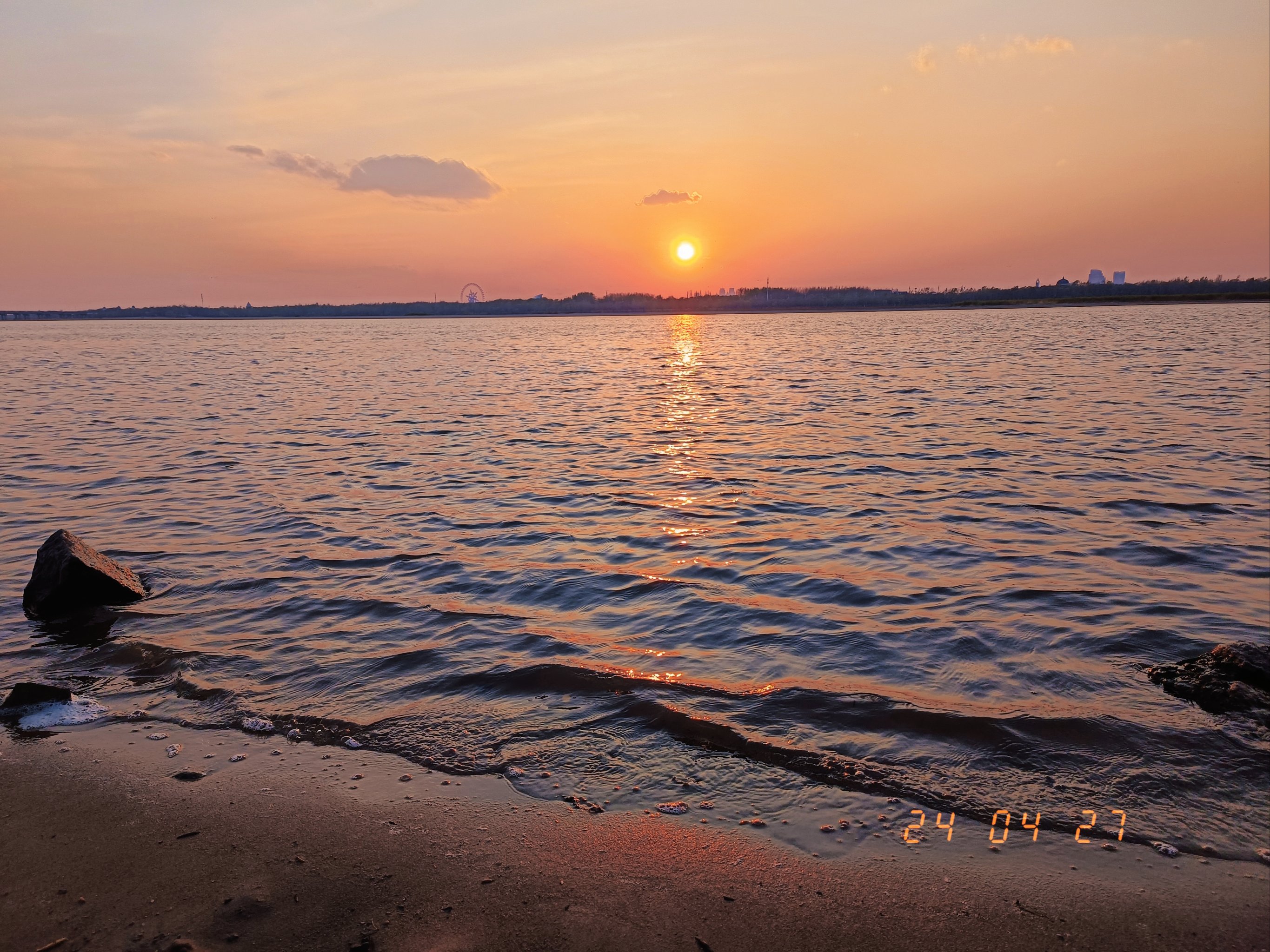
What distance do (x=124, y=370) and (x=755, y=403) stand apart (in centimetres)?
3837

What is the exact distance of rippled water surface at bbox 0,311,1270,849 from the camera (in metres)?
5.76

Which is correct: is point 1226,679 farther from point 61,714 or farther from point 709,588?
point 61,714

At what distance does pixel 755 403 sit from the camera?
28734mm

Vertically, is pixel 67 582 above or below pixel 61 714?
above

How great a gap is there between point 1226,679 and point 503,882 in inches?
230

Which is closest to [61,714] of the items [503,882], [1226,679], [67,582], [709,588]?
[67,582]

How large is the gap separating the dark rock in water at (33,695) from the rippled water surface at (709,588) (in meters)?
0.31

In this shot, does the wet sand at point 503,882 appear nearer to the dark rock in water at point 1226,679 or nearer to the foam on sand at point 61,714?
the foam on sand at point 61,714

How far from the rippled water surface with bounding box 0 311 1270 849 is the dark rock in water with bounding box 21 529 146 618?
0.32 meters

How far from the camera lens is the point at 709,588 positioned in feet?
31.1

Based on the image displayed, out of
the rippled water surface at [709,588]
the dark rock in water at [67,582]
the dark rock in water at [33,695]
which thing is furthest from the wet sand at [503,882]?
the dark rock in water at [67,582]

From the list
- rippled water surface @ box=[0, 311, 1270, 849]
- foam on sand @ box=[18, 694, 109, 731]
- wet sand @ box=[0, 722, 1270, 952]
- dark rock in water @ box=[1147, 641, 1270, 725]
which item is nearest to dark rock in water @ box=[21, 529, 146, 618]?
rippled water surface @ box=[0, 311, 1270, 849]

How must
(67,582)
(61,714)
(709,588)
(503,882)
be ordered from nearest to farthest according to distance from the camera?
(503,882)
(61,714)
(67,582)
(709,588)

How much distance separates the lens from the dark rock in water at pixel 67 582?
8.84m
